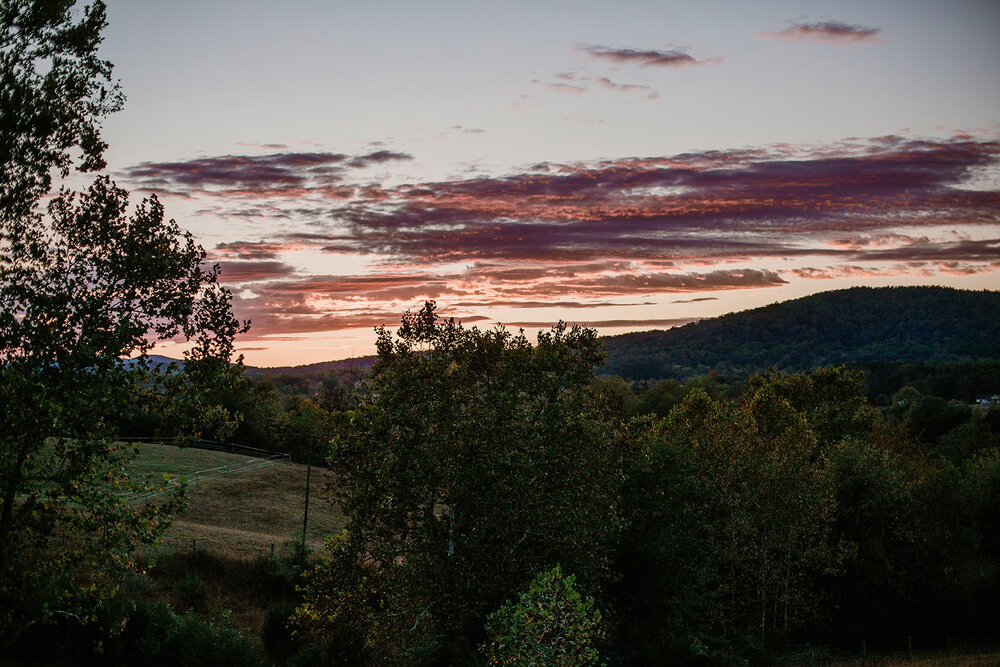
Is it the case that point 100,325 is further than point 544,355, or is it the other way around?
point 544,355

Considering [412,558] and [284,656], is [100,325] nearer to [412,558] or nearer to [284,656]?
[412,558]

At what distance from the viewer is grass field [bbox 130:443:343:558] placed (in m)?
49.2

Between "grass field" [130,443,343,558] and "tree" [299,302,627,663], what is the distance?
2244 centimetres

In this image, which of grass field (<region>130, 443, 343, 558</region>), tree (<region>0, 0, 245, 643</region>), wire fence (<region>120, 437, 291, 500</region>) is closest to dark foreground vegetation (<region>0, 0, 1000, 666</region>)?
tree (<region>0, 0, 245, 643</region>)

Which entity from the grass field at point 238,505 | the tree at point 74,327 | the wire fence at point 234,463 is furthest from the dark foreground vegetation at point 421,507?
the wire fence at point 234,463

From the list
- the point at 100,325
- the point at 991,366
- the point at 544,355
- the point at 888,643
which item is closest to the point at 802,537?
the point at 888,643

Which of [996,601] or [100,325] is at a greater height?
[100,325]

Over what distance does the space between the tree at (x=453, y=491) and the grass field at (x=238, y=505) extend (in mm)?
22444

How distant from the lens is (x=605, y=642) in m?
29.8

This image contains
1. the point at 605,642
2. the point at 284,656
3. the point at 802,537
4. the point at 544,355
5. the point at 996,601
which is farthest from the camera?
the point at 996,601

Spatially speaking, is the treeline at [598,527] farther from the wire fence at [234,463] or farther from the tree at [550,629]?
the wire fence at [234,463]

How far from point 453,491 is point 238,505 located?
168ft

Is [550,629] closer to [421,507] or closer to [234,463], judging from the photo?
[421,507]

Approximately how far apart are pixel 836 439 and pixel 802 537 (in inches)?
1200
